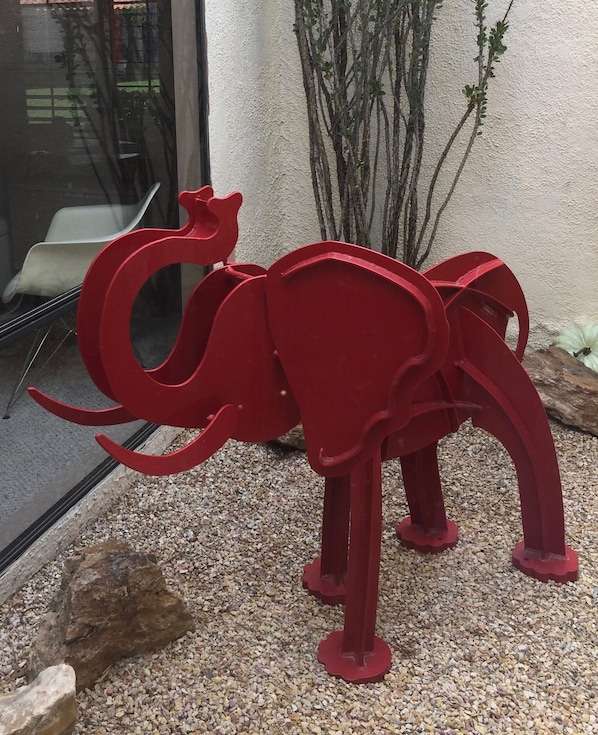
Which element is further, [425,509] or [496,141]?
[496,141]

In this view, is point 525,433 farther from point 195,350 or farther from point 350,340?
point 195,350

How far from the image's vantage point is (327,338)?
5.12 ft

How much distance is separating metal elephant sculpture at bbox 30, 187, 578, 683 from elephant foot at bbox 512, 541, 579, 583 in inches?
20.9

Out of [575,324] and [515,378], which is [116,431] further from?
[575,324]

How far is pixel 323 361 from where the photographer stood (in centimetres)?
158

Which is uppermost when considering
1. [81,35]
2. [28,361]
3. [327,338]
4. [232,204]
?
[81,35]

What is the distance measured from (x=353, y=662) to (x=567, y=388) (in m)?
1.87

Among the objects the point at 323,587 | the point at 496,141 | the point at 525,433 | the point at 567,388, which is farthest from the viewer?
the point at 496,141

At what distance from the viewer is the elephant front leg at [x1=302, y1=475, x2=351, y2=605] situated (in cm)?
197

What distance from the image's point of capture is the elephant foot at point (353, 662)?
1.80 meters

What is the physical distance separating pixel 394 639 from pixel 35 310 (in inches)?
58.1

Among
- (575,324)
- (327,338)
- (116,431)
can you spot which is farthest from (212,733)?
(575,324)

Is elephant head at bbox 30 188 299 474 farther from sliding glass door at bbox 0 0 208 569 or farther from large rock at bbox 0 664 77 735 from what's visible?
sliding glass door at bbox 0 0 208 569

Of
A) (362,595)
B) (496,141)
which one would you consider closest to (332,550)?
(362,595)
